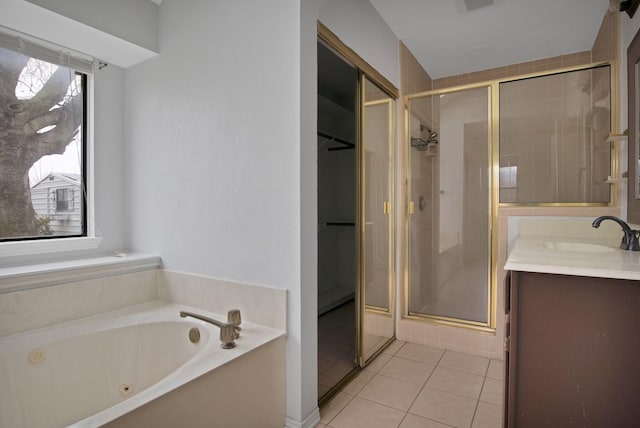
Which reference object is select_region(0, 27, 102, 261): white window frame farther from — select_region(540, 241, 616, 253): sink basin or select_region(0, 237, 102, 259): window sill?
select_region(540, 241, 616, 253): sink basin

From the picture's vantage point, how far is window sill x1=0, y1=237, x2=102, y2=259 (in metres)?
1.93

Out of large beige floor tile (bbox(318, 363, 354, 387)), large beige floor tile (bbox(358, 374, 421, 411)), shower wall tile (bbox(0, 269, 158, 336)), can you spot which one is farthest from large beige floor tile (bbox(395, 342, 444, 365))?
shower wall tile (bbox(0, 269, 158, 336))

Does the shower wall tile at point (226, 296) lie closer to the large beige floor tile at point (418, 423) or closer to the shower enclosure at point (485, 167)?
the large beige floor tile at point (418, 423)

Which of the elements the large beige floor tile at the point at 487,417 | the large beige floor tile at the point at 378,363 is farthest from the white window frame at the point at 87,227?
the large beige floor tile at the point at 487,417

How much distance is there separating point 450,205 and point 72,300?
9.00ft

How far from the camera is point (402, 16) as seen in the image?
2539 mm

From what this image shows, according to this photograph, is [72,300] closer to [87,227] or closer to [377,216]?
[87,227]

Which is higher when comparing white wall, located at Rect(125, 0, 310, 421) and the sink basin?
white wall, located at Rect(125, 0, 310, 421)

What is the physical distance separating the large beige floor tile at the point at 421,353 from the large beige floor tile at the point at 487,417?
1.85 ft

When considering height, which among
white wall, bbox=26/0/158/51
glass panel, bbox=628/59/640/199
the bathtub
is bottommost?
the bathtub

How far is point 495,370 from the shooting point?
7.60 ft

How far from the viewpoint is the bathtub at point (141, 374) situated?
123cm

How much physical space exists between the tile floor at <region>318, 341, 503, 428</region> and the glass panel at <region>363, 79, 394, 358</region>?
0.86 ft

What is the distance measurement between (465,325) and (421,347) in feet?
1.28
